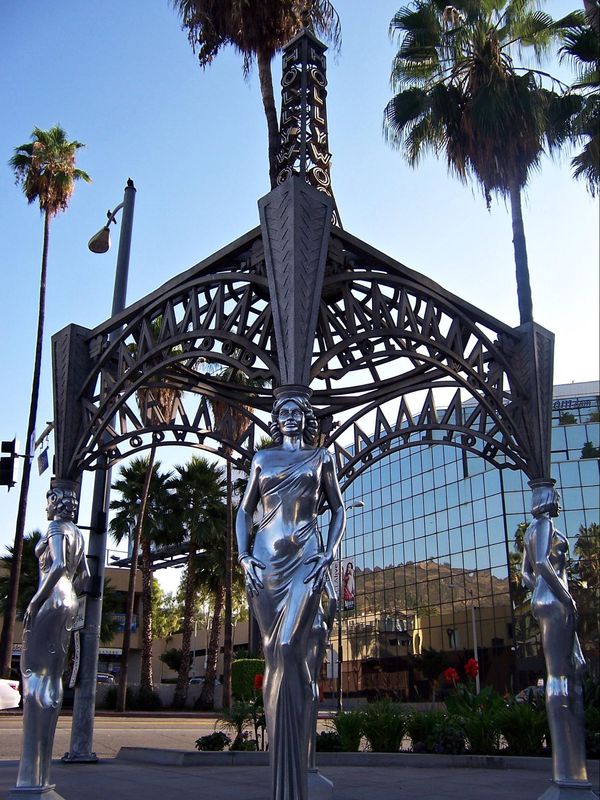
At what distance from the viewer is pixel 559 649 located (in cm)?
681

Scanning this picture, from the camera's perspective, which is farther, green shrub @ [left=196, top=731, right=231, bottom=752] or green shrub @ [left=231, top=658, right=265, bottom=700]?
green shrub @ [left=231, top=658, right=265, bottom=700]

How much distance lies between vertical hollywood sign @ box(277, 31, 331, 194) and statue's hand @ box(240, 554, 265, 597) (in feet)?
15.7

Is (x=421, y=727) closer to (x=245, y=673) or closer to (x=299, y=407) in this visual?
(x=299, y=407)

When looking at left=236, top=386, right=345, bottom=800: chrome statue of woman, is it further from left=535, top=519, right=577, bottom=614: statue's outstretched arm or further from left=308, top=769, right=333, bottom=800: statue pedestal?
left=535, top=519, right=577, bottom=614: statue's outstretched arm

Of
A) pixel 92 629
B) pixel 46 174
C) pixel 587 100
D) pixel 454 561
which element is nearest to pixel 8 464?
pixel 92 629

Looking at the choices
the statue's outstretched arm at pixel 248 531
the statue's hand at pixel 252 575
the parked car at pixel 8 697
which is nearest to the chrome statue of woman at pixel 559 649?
the statue's outstretched arm at pixel 248 531

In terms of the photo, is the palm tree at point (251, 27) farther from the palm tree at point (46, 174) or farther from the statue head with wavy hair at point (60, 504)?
the palm tree at point (46, 174)

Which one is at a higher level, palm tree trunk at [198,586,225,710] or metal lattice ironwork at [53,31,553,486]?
metal lattice ironwork at [53,31,553,486]

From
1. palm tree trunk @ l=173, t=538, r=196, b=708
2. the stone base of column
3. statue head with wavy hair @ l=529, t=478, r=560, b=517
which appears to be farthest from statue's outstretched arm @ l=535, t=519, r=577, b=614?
palm tree trunk @ l=173, t=538, r=196, b=708

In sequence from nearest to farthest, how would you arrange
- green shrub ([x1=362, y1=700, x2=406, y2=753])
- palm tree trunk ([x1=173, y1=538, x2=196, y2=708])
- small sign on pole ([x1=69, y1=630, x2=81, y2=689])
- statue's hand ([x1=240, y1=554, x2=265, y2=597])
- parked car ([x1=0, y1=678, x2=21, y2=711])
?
statue's hand ([x1=240, y1=554, x2=265, y2=597])
parked car ([x1=0, y1=678, x2=21, y2=711])
small sign on pole ([x1=69, y1=630, x2=81, y2=689])
green shrub ([x1=362, y1=700, x2=406, y2=753])
palm tree trunk ([x1=173, y1=538, x2=196, y2=708])

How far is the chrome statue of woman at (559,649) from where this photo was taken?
21.8ft

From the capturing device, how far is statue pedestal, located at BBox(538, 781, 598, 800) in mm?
6430

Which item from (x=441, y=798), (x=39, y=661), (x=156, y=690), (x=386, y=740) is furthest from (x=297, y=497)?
(x=156, y=690)

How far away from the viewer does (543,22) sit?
652 inches
